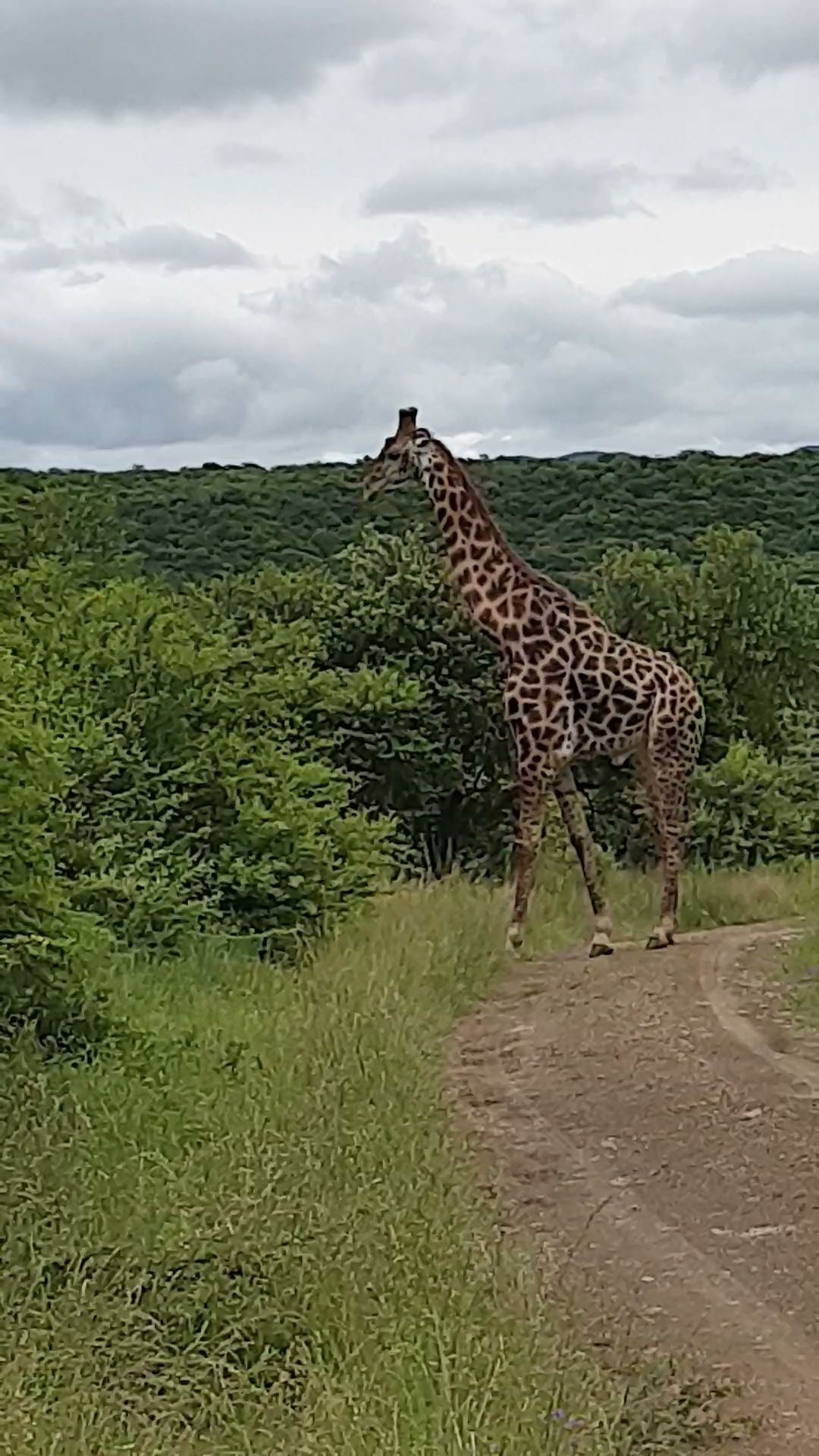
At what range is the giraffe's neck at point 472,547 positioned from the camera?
12.3m

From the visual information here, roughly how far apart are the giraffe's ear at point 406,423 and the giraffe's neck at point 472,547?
0.49 feet

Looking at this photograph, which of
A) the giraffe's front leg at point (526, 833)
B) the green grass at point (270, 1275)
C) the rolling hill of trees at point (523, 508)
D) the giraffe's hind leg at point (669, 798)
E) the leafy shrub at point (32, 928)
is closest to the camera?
the green grass at point (270, 1275)

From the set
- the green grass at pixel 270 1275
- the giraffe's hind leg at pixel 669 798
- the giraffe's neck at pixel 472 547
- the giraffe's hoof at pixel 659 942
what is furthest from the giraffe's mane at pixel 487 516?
the green grass at pixel 270 1275

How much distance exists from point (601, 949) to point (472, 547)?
2.45 meters

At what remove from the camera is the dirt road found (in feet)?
18.3

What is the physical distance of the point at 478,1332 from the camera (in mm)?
5094

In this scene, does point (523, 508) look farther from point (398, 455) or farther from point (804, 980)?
point (804, 980)

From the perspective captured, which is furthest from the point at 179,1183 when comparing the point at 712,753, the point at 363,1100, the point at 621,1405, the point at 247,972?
the point at 712,753

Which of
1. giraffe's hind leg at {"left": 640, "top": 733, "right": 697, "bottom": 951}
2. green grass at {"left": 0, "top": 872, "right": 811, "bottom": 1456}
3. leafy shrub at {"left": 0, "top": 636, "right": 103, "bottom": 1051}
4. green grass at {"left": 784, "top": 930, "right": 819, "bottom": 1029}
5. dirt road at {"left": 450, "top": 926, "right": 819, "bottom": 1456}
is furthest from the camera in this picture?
giraffe's hind leg at {"left": 640, "top": 733, "right": 697, "bottom": 951}

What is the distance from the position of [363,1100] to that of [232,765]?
15.5ft

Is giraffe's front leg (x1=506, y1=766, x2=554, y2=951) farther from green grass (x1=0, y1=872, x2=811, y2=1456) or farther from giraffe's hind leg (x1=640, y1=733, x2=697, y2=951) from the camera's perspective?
green grass (x1=0, y1=872, x2=811, y2=1456)

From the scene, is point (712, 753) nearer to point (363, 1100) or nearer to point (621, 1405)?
point (363, 1100)

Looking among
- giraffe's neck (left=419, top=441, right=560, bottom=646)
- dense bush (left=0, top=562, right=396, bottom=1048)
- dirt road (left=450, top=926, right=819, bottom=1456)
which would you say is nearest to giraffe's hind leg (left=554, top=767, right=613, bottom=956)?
dirt road (left=450, top=926, right=819, bottom=1456)

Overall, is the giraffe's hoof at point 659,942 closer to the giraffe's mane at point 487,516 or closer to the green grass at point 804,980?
the green grass at point 804,980
